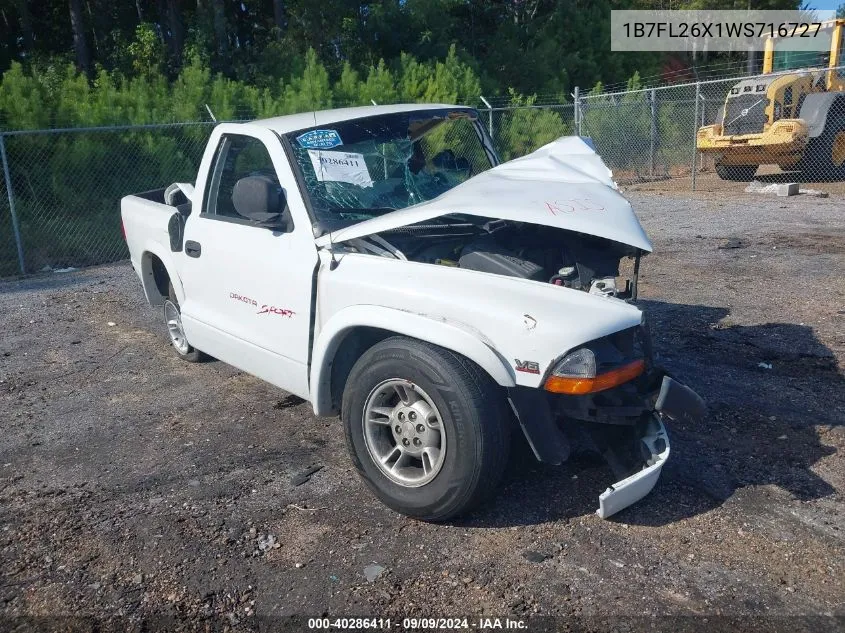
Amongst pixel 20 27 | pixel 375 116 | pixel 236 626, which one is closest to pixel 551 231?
pixel 375 116

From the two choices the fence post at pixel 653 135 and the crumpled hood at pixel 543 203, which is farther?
the fence post at pixel 653 135

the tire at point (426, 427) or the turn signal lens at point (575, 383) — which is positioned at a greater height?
the turn signal lens at point (575, 383)

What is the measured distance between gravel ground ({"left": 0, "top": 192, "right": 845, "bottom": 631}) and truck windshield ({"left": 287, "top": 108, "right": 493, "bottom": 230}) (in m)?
1.47

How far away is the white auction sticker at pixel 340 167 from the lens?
4555mm

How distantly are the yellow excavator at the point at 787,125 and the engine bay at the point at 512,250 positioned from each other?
1354 centimetres

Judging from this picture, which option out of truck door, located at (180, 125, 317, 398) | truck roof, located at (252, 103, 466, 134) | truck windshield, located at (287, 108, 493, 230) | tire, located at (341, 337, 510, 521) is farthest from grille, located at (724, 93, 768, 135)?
tire, located at (341, 337, 510, 521)

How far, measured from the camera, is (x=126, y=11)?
24969 millimetres

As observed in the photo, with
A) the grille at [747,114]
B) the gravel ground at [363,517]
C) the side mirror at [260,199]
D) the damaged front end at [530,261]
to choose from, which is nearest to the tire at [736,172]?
the grille at [747,114]

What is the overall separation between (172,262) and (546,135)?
1246 centimetres

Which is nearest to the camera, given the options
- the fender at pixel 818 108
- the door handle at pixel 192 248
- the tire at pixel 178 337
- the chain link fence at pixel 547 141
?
the door handle at pixel 192 248

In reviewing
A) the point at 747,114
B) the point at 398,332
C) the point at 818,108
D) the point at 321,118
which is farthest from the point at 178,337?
the point at 818,108

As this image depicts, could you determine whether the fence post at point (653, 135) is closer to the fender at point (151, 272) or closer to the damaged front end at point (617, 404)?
the fender at point (151, 272)

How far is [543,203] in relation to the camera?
393 centimetres

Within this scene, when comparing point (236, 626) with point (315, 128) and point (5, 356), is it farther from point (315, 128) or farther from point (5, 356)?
point (5, 356)
